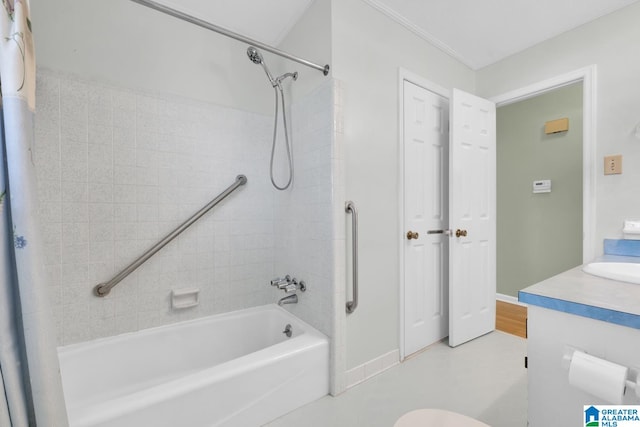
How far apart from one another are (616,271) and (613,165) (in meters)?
0.92

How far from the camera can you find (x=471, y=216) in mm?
2180

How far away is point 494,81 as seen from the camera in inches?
93.2

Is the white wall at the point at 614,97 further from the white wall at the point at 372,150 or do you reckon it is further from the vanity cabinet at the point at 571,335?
the white wall at the point at 372,150

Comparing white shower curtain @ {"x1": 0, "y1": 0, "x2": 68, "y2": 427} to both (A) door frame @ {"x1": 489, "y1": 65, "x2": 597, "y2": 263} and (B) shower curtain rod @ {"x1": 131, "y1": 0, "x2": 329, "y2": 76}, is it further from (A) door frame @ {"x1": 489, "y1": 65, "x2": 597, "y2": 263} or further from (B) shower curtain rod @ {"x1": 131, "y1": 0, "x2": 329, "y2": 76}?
(A) door frame @ {"x1": 489, "y1": 65, "x2": 597, "y2": 263}

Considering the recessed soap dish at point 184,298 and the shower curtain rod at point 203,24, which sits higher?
the shower curtain rod at point 203,24

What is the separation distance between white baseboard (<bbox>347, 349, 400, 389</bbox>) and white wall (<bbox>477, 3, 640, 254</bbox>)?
5.22ft

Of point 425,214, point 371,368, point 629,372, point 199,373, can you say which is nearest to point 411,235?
point 425,214

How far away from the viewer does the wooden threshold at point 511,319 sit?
7.70ft

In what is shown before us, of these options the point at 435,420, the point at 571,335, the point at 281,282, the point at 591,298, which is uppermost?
the point at 591,298

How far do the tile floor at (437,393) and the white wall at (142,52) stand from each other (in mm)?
2129

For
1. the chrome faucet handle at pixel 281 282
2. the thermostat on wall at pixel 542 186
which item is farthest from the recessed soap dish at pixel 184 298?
the thermostat on wall at pixel 542 186

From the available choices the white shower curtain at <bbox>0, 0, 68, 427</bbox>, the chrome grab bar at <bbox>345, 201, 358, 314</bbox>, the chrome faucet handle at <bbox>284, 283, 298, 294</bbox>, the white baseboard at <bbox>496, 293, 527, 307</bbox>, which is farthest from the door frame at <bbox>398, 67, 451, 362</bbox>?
the white baseboard at <bbox>496, 293, 527, 307</bbox>

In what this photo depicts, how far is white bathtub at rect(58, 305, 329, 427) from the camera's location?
1.08m

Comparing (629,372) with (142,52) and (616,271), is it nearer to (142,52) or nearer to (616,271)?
(616,271)
